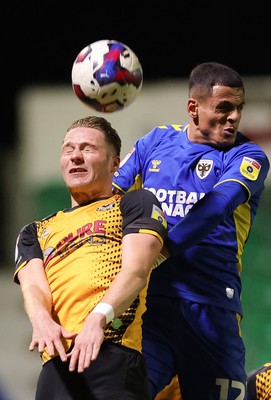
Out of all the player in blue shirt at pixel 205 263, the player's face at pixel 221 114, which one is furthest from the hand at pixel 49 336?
the player's face at pixel 221 114

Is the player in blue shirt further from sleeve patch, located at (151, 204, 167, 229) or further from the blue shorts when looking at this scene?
sleeve patch, located at (151, 204, 167, 229)

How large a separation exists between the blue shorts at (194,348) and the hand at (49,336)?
1.13 m

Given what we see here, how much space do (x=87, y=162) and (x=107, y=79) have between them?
83 centimetres

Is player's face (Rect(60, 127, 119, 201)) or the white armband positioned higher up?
player's face (Rect(60, 127, 119, 201))

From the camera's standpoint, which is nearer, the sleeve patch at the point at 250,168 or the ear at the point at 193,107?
the sleeve patch at the point at 250,168

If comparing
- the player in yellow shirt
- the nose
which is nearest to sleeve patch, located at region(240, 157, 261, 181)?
the player in yellow shirt

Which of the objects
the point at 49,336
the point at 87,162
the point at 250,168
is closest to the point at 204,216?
the point at 250,168

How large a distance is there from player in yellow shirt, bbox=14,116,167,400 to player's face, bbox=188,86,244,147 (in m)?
0.80

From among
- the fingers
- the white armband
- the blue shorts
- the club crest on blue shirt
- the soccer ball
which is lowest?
the blue shorts

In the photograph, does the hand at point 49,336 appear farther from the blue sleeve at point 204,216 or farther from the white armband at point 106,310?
the blue sleeve at point 204,216

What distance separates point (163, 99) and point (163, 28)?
95.3 inches

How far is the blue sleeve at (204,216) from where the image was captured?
14.4 feet

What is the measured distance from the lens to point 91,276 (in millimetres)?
3906

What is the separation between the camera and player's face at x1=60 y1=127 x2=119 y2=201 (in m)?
4.20
